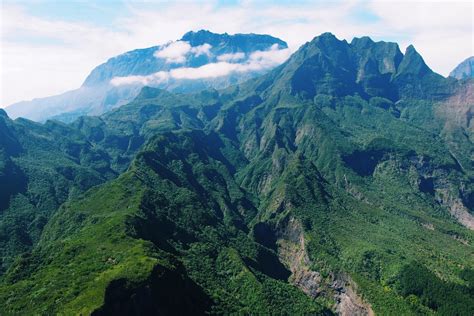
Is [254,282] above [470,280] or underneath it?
above

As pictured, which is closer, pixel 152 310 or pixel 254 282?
pixel 152 310

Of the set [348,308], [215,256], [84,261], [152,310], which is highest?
[84,261]

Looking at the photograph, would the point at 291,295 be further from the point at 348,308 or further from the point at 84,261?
the point at 84,261

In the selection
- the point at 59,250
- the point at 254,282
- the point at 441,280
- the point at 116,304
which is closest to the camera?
the point at 116,304

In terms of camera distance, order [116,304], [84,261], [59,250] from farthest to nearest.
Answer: [59,250]
[84,261]
[116,304]

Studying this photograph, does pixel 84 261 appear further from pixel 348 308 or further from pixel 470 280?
pixel 470 280

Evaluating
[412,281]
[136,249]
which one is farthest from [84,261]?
[412,281]

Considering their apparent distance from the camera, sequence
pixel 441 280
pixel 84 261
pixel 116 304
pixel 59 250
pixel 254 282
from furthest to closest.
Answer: pixel 441 280, pixel 254 282, pixel 59 250, pixel 84 261, pixel 116 304

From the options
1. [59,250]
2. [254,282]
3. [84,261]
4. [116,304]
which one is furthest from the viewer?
[254,282]

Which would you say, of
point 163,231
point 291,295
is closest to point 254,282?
point 291,295
